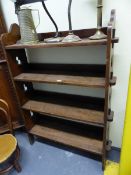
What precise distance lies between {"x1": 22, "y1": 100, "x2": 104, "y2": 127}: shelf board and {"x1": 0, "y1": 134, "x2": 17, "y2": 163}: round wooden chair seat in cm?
33

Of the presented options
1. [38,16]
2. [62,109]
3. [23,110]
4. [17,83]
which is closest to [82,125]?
[62,109]

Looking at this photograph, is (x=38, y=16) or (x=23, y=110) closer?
(x=38, y=16)

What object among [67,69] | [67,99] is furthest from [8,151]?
[67,69]

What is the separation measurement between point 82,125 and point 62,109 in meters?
0.37

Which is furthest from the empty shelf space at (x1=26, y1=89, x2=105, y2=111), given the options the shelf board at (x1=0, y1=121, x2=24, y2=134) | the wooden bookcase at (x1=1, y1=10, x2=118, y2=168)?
the shelf board at (x1=0, y1=121, x2=24, y2=134)

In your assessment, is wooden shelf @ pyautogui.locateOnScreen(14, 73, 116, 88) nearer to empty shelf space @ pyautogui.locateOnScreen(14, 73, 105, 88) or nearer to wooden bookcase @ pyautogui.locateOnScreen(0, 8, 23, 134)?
empty shelf space @ pyautogui.locateOnScreen(14, 73, 105, 88)

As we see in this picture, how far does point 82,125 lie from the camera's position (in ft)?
5.70

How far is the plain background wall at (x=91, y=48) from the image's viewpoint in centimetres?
121

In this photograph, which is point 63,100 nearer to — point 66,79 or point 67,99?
point 67,99

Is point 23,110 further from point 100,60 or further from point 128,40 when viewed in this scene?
point 128,40

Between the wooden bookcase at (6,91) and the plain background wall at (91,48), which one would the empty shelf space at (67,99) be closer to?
the plain background wall at (91,48)

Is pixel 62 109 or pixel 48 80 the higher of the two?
pixel 48 80

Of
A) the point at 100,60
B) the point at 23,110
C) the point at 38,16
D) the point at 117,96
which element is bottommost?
the point at 23,110

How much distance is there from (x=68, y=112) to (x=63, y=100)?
21 centimetres
